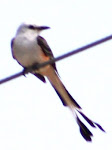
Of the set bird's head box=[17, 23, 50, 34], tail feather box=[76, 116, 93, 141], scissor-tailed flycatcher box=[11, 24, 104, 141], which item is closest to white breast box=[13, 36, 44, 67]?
scissor-tailed flycatcher box=[11, 24, 104, 141]

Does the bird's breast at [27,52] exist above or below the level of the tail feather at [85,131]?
above

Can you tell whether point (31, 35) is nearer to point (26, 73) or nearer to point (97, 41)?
point (26, 73)

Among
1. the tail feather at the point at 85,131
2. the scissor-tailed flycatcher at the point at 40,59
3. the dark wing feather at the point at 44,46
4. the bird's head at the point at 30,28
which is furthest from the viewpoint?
the bird's head at the point at 30,28

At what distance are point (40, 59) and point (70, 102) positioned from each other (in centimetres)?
57

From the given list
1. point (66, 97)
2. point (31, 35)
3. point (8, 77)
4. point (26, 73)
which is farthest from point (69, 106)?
point (8, 77)

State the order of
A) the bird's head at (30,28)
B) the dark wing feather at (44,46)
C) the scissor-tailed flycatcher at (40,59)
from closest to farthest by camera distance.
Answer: the scissor-tailed flycatcher at (40,59) → the dark wing feather at (44,46) → the bird's head at (30,28)

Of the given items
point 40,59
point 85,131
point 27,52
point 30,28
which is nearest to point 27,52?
point 27,52

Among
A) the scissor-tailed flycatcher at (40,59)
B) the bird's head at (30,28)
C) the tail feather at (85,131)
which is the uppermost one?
the bird's head at (30,28)

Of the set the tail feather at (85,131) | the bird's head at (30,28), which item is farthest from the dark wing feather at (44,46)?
the tail feather at (85,131)

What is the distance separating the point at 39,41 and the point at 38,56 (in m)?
0.19

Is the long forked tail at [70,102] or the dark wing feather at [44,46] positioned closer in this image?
the long forked tail at [70,102]

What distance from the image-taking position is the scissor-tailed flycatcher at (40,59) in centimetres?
516

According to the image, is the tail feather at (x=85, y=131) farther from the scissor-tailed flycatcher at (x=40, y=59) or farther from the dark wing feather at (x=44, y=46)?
the dark wing feather at (x=44, y=46)

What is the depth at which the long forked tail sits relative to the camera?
5.06 meters
